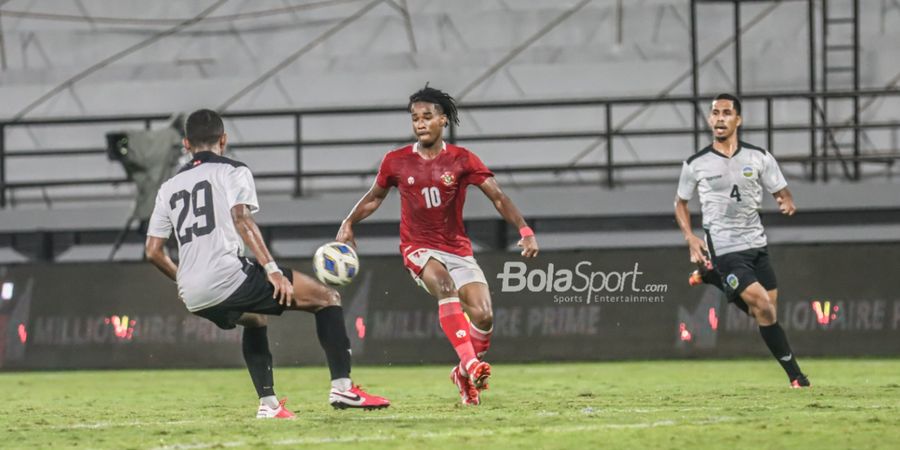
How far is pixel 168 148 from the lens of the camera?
1673 cm

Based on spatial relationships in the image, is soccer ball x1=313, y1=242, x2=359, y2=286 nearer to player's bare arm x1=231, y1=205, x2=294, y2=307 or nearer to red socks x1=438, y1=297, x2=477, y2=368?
player's bare arm x1=231, y1=205, x2=294, y2=307

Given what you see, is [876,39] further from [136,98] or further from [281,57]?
[136,98]

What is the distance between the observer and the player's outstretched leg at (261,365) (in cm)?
847

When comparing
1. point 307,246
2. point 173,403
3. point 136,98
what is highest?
point 136,98

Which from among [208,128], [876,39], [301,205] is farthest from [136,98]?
[208,128]

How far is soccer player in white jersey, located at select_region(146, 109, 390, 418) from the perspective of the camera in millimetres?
8016

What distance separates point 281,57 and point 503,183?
4.04 metres

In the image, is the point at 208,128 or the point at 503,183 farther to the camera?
the point at 503,183

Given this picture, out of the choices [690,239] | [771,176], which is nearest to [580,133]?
[771,176]

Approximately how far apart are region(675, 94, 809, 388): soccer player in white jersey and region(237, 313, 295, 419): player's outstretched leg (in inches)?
138

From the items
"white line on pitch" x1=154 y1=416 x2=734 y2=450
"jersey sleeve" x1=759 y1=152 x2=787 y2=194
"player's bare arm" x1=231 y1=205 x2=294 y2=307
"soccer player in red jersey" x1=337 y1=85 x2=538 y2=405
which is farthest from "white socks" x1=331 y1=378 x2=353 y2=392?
"jersey sleeve" x1=759 y1=152 x2=787 y2=194

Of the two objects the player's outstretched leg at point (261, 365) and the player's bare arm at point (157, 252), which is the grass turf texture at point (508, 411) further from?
the player's bare arm at point (157, 252)

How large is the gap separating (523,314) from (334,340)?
7252mm

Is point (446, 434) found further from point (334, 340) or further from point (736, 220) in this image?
point (736, 220)
